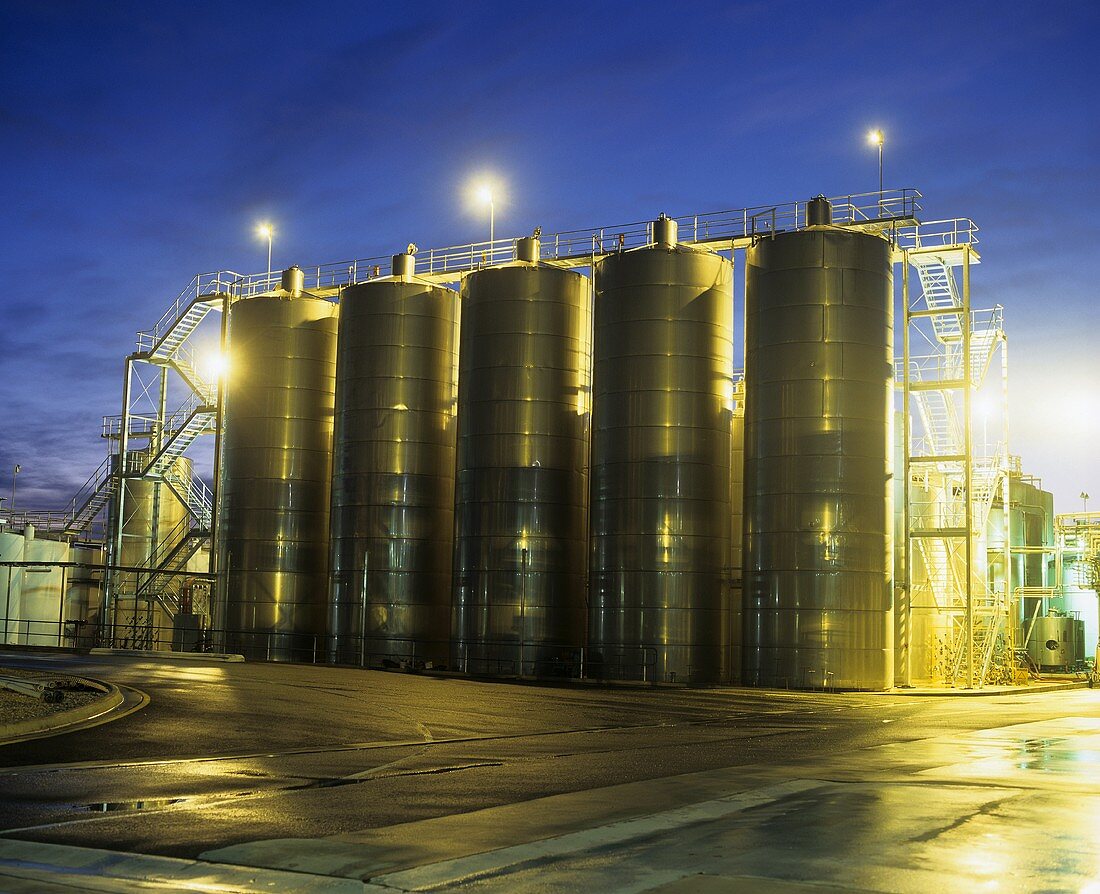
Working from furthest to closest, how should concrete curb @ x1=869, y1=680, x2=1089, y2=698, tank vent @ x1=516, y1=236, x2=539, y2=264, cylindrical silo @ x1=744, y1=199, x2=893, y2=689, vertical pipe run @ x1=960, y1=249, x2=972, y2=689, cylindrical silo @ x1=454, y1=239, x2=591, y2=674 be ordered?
tank vent @ x1=516, y1=236, x2=539, y2=264 → cylindrical silo @ x1=454, y1=239, x2=591, y2=674 → vertical pipe run @ x1=960, y1=249, x2=972, y2=689 → cylindrical silo @ x1=744, y1=199, x2=893, y2=689 → concrete curb @ x1=869, y1=680, x2=1089, y2=698

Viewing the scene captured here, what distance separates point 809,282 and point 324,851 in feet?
114

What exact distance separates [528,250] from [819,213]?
10.9 m

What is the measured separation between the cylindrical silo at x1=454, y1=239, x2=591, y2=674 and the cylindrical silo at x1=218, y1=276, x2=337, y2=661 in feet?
28.2

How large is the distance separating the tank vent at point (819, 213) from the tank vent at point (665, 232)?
15.6 feet

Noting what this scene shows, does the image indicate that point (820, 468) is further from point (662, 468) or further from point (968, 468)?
point (968, 468)

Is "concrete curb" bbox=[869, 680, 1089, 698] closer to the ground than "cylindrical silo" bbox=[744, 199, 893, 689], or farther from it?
closer to the ground

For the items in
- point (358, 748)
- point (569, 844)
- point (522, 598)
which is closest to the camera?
point (569, 844)

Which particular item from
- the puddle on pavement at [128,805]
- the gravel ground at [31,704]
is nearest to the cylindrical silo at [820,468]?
the gravel ground at [31,704]

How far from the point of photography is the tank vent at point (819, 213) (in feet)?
139

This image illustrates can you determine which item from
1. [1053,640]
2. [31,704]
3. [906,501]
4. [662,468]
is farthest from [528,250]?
[1053,640]

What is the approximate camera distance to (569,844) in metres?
9.34

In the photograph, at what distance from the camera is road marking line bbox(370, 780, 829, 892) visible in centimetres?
803

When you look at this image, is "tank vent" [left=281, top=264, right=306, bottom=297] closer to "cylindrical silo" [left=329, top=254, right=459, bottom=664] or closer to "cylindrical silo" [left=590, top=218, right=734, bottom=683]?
"cylindrical silo" [left=329, top=254, right=459, bottom=664]

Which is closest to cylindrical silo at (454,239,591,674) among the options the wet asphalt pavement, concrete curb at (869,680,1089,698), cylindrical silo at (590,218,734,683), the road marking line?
cylindrical silo at (590,218,734,683)
